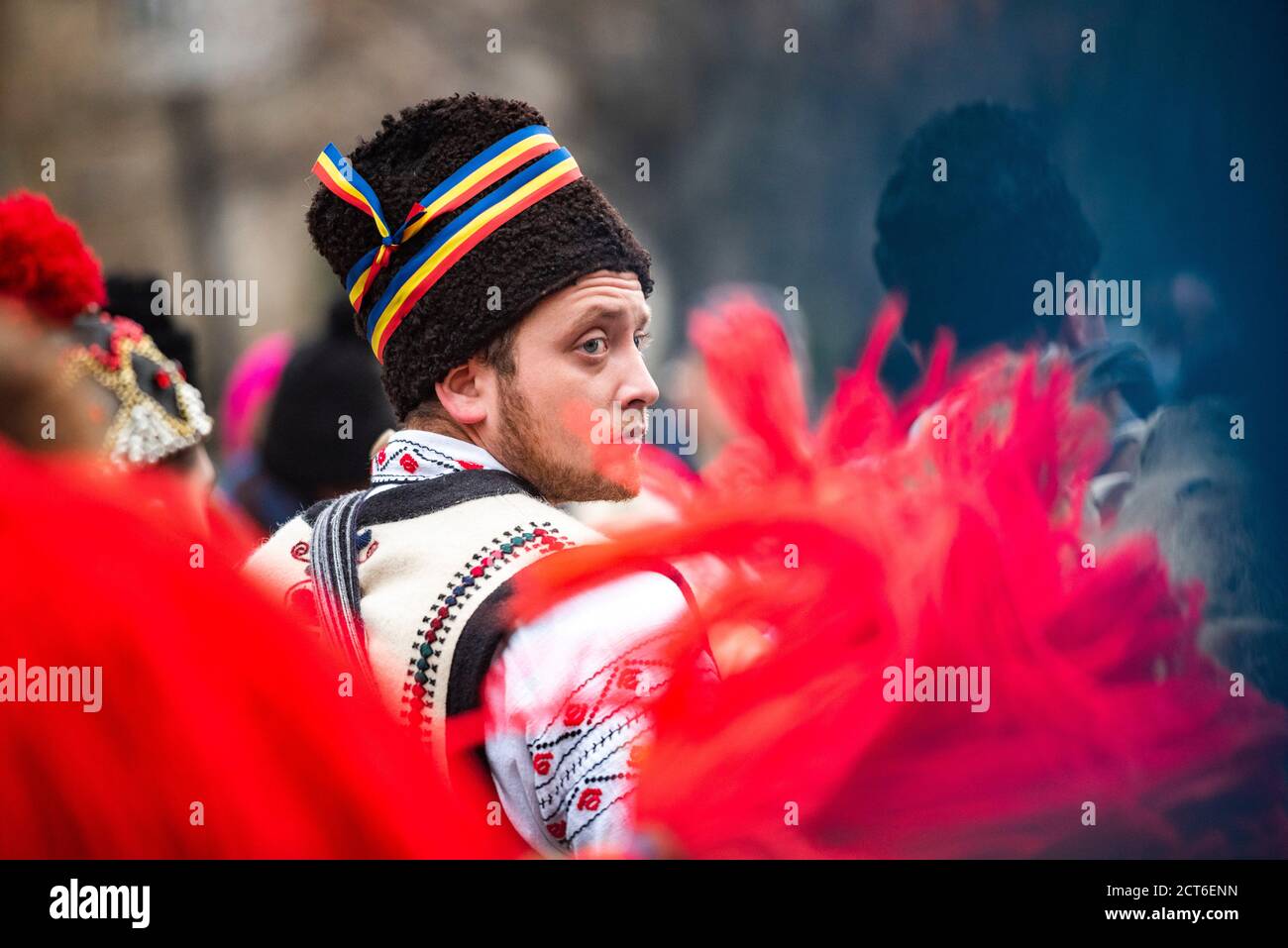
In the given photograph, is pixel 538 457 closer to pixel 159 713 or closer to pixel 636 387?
pixel 636 387

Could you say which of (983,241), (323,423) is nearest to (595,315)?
(983,241)

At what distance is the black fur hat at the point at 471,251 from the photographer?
1.91m

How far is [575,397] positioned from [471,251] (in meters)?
0.25

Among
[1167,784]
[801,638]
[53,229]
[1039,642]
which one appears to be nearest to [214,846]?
[801,638]

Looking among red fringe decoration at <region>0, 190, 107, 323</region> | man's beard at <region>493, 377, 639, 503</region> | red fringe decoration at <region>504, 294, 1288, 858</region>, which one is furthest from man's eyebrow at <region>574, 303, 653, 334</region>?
red fringe decoration at <region>0, 190, 107, 323</region>

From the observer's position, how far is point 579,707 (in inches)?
59.8

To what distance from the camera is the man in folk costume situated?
1568 mm

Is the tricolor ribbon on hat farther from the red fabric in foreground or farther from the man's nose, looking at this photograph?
the red fabric in foreground

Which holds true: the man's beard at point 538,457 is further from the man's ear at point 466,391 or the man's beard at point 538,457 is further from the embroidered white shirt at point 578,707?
the embroidered white shirt at point 578,707

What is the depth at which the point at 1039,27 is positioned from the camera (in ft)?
18.3

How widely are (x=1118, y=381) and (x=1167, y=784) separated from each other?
103 cm

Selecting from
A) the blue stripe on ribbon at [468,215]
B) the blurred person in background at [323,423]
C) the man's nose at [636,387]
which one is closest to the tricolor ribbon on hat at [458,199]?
the blue stripe on ribbon at [468,215]
